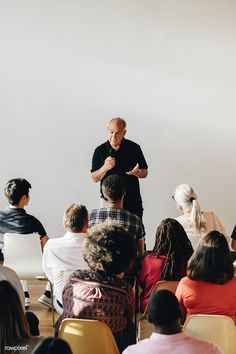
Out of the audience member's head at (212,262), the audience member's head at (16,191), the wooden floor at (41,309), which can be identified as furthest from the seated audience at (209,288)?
the audience member's head at (16,191)

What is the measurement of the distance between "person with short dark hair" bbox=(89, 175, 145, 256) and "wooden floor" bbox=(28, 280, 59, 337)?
2.89 feet

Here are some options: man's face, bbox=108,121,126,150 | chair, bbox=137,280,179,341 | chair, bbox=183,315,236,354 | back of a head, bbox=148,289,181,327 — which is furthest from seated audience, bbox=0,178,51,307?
back of a head, bbox=148,289,181,327

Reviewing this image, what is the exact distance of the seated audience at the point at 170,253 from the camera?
4094mm

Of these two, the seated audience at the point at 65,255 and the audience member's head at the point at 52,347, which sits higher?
the seated audience at the point at 65,255

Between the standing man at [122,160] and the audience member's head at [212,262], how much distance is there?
212 cm

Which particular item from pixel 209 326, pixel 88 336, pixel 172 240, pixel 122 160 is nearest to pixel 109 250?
pixel 88 336

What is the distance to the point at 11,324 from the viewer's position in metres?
2.52

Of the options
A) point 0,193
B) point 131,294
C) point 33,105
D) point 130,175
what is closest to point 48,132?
point 33,105

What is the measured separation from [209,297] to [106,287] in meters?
0.66

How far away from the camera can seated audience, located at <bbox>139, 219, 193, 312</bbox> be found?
4094 mm

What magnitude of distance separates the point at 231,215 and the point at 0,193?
264cm

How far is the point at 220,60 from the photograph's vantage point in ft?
22.5

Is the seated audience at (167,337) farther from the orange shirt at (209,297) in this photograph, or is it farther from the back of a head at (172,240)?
the back of a head at (172,240)

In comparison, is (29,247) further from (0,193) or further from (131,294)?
(0,193)
